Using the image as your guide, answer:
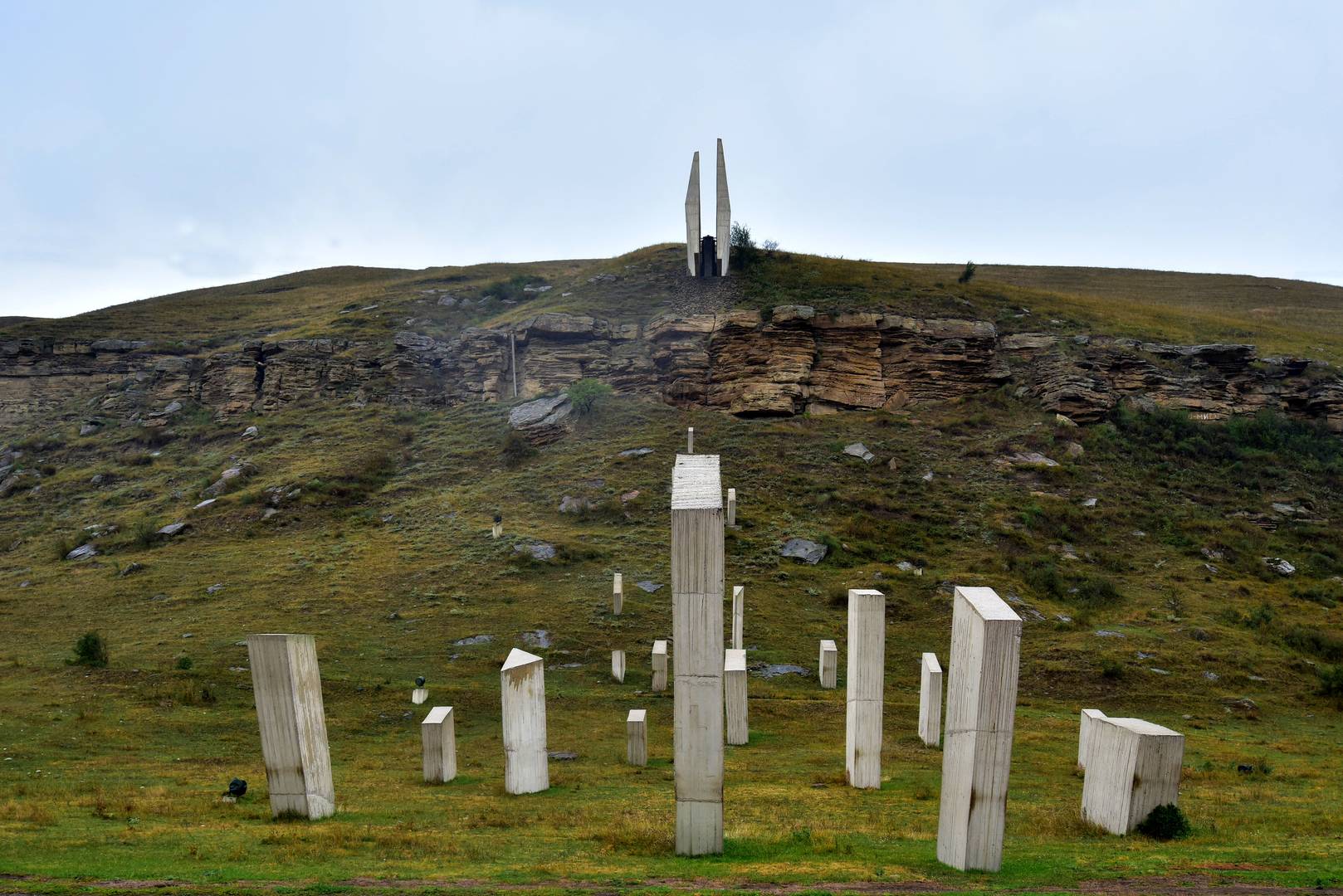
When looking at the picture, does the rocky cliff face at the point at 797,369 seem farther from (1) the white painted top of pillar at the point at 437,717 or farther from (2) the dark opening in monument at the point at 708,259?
(1) the white painted top of pillar at the point at 437,717

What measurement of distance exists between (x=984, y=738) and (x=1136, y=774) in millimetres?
3735

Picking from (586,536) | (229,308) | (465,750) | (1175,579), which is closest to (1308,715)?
(1175,579)

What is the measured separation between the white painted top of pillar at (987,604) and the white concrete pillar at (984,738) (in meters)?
0.02

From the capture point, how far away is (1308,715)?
77.7 feet

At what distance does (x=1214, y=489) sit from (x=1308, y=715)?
22492 mm

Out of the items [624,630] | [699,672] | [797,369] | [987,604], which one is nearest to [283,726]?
[699,672]

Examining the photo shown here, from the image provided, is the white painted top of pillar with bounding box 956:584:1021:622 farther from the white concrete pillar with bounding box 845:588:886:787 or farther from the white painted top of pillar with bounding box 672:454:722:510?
the white concrete pillar with bounding box 845:588:886:787

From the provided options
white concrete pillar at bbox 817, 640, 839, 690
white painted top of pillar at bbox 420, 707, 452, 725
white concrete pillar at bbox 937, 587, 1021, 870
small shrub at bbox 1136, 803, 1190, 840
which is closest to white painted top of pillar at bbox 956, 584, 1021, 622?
white concrete pillar at bbox 937, 587, 1021, 870

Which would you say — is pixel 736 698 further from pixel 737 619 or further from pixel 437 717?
pixel 737 619

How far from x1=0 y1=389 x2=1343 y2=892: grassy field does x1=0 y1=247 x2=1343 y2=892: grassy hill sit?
0.46 ft

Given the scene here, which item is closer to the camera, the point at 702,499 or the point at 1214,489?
the point at 702,499

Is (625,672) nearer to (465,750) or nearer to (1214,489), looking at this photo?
(465,750)

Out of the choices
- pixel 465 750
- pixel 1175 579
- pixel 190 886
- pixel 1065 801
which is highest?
pixel 190 886

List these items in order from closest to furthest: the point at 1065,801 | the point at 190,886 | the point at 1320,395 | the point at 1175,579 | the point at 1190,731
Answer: the point at 190,886 < the point at 1065,801 < the point at 1190,731 < the point at 1175,579 < the point at 1320,395
